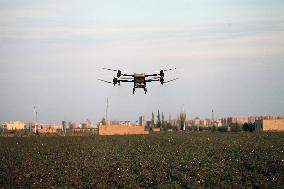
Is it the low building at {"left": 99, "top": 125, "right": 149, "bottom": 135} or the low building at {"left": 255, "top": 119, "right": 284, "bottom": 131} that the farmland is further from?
the low building at {"left": 255, "top": 119, "right": 284, "bottom": 131}

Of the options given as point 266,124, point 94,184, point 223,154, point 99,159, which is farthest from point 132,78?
point 266,124

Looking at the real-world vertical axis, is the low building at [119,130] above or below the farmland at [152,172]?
above

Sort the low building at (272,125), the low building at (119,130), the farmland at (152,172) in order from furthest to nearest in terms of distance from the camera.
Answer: the low building at (272,125), the low building at (119,130), the farmland at (152,172)

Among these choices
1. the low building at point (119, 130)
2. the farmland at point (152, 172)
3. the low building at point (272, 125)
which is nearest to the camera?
the farmland at point (152, 172)

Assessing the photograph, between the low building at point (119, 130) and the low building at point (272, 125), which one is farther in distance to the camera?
the low building at point (272, 125)

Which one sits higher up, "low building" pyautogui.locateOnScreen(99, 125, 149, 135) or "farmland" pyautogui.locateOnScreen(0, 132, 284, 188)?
"low building" pyautogui.locateOnScreen(99, 125, 149, 135)

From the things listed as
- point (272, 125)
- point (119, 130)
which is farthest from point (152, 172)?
point (272, 125)

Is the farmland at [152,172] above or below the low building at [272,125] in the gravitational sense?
below

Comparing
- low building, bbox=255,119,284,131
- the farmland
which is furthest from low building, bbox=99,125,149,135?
the farmland

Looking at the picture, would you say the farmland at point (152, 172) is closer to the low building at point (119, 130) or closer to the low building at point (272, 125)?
the low building at point (119, 130)

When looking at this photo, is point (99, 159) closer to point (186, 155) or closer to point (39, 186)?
point (186, 155)

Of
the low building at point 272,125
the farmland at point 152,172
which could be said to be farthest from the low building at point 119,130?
the farmland at point 152,172
